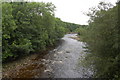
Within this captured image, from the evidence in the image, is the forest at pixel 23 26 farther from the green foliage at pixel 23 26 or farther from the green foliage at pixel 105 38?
the green foliage at pixel 105 38

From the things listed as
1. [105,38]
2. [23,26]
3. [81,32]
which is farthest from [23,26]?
[105,38]

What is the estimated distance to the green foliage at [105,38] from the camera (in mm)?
4160

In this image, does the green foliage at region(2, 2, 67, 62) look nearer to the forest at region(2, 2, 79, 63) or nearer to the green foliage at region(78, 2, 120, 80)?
the forest at region(2, 2, 79, 63)

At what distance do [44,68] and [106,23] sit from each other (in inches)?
245

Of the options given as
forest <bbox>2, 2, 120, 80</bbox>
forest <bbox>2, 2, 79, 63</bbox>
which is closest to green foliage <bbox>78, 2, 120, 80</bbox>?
forest <bbox>2, 2, 120, 80</bbox>

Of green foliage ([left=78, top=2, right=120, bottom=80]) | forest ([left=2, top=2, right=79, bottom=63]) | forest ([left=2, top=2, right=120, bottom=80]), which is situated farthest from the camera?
forest ([left=2, top=2, right=79, bottom=63])

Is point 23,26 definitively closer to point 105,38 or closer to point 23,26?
point 23,26

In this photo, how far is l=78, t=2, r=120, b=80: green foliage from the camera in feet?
13.6

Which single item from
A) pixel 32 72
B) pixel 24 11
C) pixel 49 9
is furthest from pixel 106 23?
pixel 49 9

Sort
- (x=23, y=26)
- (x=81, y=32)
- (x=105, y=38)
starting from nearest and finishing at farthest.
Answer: (x=105, y=38) < (x=81, y=32) < (x=23, y=26)

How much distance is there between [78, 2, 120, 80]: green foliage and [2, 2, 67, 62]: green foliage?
6.78 meters

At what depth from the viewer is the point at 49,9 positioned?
1514cm

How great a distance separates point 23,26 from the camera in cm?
1130

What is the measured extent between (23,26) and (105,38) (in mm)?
9005
